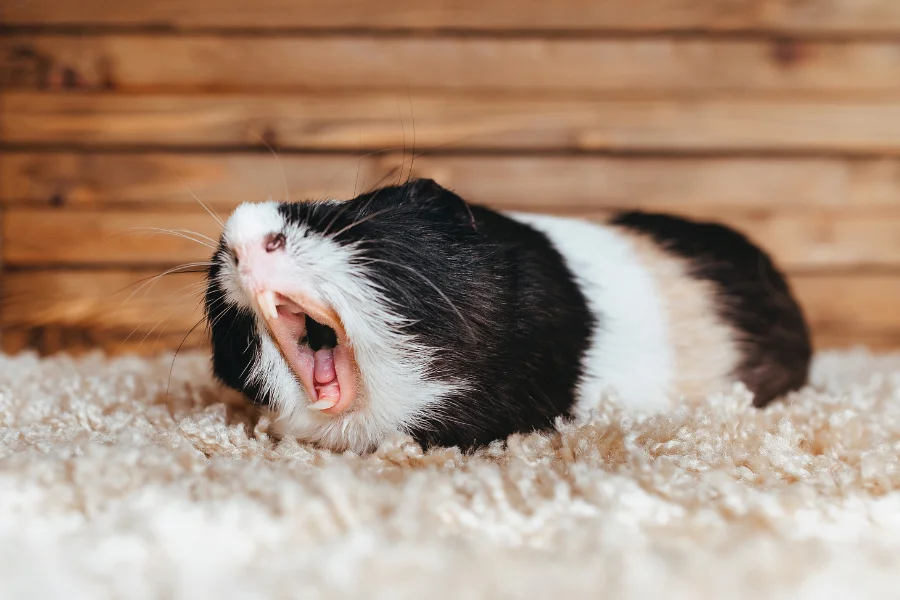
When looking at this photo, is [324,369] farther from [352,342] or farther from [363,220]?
[363,220]

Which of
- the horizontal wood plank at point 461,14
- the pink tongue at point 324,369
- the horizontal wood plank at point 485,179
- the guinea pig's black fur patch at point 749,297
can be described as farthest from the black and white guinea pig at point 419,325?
the horizontal wood plank at point 461,14

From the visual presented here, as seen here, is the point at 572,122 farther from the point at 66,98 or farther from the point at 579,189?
the point at 66,98

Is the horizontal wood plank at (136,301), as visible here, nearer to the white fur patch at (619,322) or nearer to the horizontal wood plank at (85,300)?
the horizontal wood plank at (85,300)

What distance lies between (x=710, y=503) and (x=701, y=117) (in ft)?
4.80

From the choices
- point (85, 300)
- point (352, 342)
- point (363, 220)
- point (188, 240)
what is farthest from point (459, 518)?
point (85, 300)

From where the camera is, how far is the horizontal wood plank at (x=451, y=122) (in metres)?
1.88

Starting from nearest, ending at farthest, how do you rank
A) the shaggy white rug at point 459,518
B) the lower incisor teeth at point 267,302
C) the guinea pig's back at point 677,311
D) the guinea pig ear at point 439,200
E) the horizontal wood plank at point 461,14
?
the shaggy white rug at point 459,518 < the lower incisor teeth at point 267,302 < the guinea pig ear at point 439,200 < the guinea pig's back at point 677,311 < the horizontal wood plank at point 461,14

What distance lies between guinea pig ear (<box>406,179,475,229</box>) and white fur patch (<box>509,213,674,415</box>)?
0.76 feet

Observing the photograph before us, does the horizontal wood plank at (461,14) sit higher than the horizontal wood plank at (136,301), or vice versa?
the horizontal wood plank at (461,14)

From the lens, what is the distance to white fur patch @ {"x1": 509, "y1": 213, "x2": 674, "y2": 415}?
1.07 m

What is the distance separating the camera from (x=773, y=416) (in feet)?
3.41

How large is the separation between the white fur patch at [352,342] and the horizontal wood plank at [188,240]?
1067mm

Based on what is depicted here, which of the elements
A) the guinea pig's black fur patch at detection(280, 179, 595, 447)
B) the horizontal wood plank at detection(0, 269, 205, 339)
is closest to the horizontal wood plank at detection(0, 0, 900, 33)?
the horizontal wood plank at detection(0, 269, 205, 339)

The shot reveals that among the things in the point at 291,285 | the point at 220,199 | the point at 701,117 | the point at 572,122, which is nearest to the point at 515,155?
the point at 572,122
